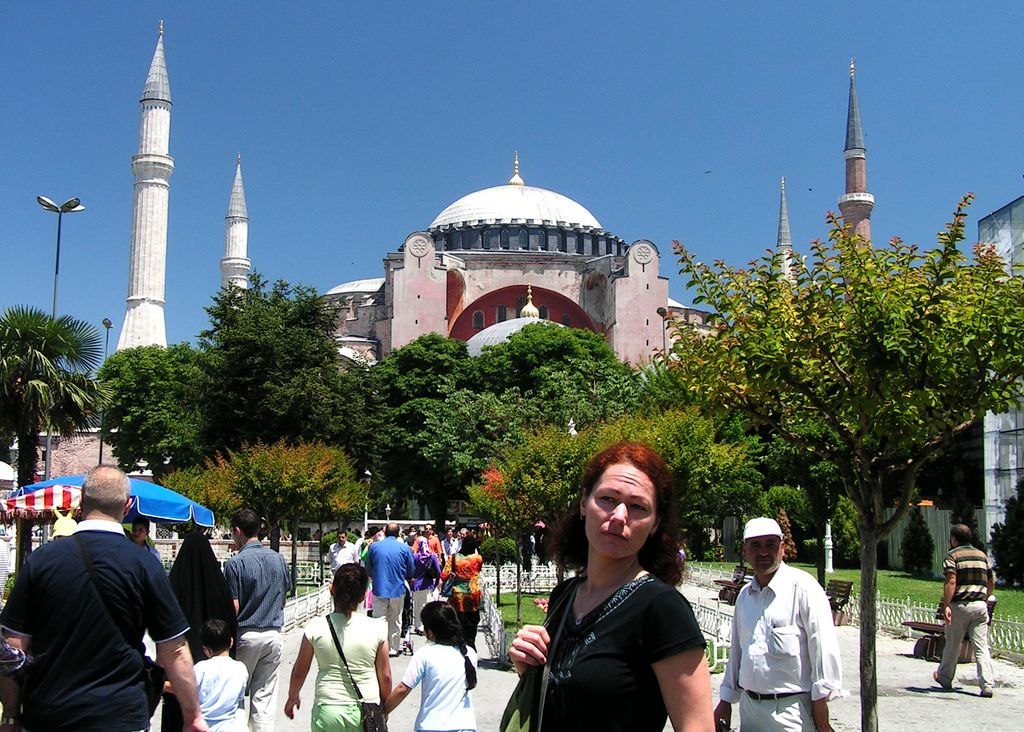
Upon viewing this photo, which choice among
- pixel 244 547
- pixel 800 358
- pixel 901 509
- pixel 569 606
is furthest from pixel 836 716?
pixel 569 606

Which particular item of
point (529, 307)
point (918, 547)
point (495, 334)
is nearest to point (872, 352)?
point (918, 547)

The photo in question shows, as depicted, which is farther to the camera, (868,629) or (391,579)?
(391,579)

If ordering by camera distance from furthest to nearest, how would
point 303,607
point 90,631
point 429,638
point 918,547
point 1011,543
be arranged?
point 918,547
point 1011,543
point 303,607
point 429,638
point 90,631

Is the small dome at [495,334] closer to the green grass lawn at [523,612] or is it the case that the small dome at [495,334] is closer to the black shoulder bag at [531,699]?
the green grass lawn at [523,612]

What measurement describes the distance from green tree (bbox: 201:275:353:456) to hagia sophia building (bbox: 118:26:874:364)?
20245mm

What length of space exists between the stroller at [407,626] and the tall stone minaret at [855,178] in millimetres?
37453

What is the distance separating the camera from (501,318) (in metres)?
65.7

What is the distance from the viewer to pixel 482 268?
217 ft

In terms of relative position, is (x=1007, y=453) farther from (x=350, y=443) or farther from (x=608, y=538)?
(x=608, y=538)

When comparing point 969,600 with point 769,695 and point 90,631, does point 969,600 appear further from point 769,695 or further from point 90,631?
point 90,631

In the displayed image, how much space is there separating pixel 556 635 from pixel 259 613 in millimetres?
4295

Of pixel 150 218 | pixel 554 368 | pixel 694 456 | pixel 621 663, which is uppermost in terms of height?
pixel 150 218

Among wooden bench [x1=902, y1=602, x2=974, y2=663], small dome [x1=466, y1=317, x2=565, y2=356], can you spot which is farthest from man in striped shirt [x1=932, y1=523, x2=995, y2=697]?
small dome [x1=466, y1=317, x2=565, y2=356]

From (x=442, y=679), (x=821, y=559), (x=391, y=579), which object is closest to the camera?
(x=442, y=679)
